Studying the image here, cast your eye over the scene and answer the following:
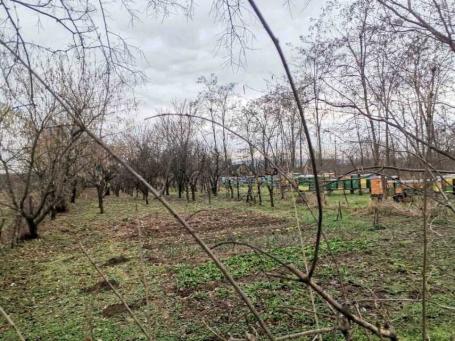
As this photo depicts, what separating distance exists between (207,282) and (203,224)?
633 centimetres

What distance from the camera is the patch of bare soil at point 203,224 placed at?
10.6 meters

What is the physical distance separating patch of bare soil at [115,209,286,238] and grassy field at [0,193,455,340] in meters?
0.19

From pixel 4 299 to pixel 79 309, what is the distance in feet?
5.05

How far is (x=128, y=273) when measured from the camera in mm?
6383

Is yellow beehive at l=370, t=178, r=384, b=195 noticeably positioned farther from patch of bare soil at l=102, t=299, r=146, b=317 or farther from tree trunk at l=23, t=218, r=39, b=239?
tree trunk at l=23, t=218, r=39, b=239

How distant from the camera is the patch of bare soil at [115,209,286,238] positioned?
34.9 feet

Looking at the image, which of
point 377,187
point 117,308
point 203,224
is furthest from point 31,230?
point 377,187

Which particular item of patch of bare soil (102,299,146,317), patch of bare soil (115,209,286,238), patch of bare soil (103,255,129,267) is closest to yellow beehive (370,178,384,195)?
patch of bare soil (115,209,286,238)

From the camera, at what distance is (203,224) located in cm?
1175

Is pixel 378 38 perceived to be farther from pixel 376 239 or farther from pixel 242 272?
pixel 376 239

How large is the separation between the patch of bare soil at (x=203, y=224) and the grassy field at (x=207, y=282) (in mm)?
195

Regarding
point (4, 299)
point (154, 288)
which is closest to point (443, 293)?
point (154, 288)

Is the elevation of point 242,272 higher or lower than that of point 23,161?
lower

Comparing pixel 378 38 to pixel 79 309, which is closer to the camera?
pixel 378 38
